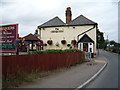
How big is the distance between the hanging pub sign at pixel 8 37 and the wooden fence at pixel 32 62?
1.23 m

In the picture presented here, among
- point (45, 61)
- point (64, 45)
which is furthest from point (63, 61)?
point (64, 45)

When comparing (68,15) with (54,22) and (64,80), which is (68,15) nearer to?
(54,22)

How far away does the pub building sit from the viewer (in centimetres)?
2519

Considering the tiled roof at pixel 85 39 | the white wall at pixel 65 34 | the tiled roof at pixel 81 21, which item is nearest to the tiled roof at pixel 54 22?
the white wall at pixel 65 34

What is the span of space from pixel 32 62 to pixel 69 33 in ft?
63.1

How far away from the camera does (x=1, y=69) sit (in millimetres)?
6316

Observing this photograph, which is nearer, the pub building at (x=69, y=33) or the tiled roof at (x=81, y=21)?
the pub building at (x=69, y=33)

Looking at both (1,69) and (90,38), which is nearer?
(1,69)

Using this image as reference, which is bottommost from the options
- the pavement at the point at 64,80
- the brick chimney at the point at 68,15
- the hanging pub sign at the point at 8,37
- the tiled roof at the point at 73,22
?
the pavement at the point at 64,80

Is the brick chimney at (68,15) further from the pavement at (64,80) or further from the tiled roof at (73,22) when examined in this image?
the pavement at (64,80)

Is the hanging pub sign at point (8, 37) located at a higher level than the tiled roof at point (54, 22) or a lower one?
lower

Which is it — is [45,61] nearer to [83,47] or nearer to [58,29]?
[83,47]

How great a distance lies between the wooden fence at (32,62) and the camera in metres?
6.56

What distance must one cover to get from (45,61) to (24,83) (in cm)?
314
